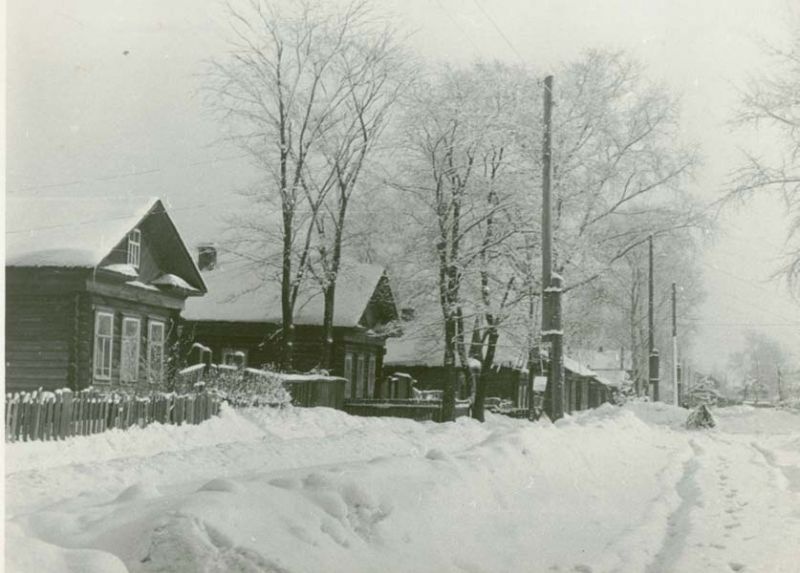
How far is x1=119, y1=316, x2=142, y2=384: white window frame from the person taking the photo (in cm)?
2306

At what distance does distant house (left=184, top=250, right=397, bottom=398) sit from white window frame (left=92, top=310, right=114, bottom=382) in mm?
8915

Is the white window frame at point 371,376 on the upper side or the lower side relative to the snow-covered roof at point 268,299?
lower

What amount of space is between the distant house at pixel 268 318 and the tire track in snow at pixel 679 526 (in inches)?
735

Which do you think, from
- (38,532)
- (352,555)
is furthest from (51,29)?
(352,555)

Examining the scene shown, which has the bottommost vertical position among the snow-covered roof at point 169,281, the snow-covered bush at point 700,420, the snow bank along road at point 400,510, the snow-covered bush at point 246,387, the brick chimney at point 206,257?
the snow-covered bush at point 700,420

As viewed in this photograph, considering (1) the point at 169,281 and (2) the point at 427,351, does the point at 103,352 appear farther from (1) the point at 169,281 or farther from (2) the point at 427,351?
(2) the point at 427,351

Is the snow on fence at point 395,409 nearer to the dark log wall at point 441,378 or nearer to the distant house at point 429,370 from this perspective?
the distant house at point 429,370

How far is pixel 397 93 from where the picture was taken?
86.8 feet

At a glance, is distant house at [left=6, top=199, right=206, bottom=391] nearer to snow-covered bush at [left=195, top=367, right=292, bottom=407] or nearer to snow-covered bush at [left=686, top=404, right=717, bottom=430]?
snow-covered bush at [left=195, top=367, right=292, bottom=407]

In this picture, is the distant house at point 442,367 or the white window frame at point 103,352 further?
the distant house at point 442,367

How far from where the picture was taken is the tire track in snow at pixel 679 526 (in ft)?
24.1

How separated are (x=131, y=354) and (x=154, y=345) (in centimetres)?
132

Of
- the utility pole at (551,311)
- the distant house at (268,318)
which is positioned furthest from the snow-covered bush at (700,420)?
the utility pole at (551,311)

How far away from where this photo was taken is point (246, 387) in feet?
A: 74.2
